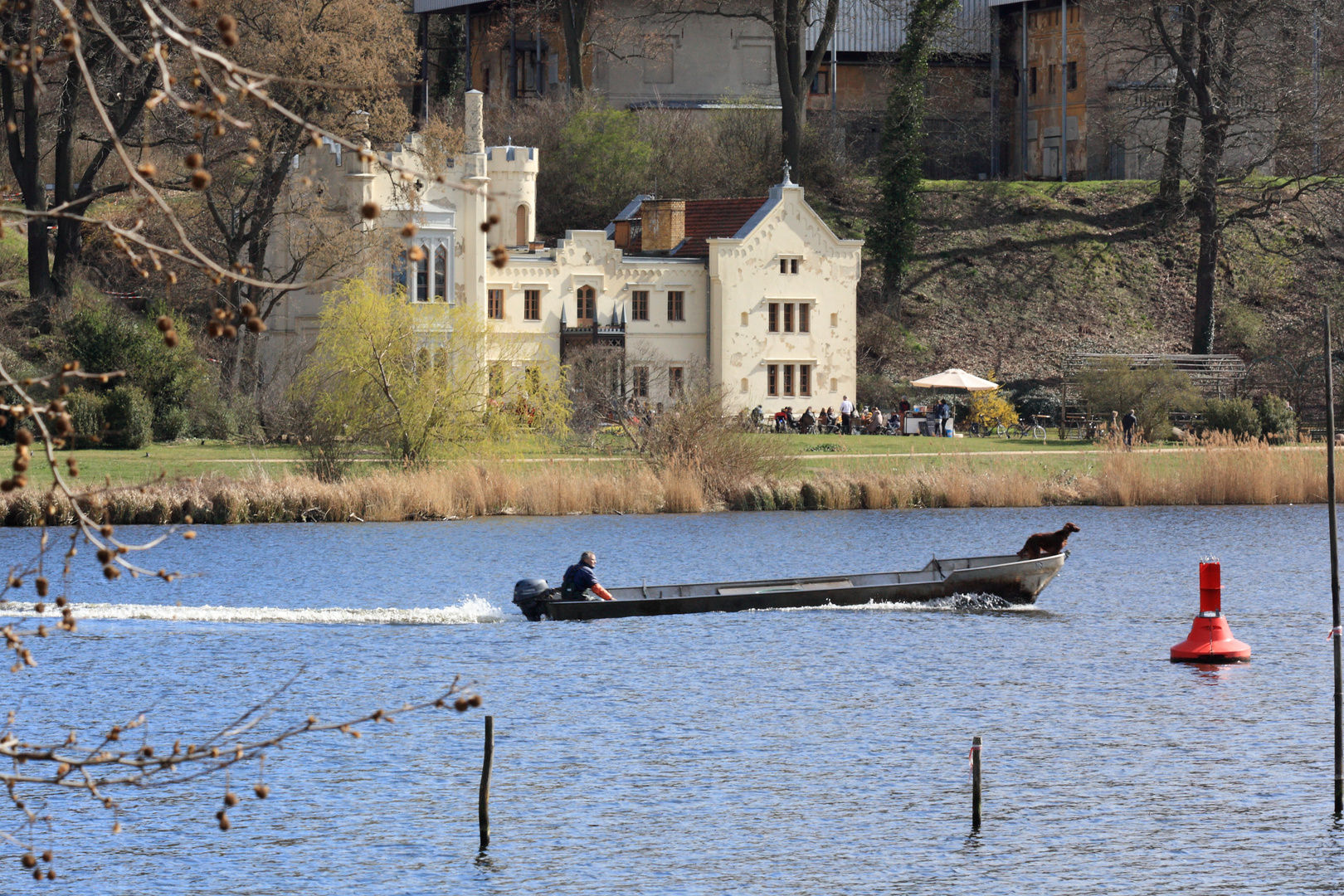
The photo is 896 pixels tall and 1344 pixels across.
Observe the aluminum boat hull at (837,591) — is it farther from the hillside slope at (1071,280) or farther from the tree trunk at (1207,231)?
the tree trunk at (1207,231)

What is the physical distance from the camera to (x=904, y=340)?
7962 centimetres

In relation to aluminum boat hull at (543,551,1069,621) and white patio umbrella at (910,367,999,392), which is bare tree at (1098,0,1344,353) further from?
aluminum boat hull at (543,551,1069,621)

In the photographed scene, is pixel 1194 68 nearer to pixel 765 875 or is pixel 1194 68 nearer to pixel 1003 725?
pixel 1003 725

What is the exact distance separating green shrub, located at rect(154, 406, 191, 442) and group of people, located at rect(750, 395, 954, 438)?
2020 cm

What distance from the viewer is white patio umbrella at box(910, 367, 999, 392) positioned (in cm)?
7006

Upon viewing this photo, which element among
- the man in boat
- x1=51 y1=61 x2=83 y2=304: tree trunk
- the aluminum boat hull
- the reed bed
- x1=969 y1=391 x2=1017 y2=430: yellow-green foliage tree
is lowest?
the aluminum boat hull

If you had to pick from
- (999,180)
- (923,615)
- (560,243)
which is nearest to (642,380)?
(560,243)

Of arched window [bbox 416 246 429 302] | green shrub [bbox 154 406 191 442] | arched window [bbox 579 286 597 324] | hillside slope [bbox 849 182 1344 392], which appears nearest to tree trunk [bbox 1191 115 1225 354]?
hillside slope [bbox 849 182 1344 392]

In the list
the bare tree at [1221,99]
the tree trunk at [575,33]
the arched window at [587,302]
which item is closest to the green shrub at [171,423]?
the arched window at [587,302]

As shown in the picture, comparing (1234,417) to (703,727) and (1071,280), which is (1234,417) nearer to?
(1071,280)

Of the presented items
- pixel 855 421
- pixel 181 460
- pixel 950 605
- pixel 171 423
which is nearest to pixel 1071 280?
pixel 855 421

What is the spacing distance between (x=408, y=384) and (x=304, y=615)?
1871 centimetres

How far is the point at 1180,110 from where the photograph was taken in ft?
253

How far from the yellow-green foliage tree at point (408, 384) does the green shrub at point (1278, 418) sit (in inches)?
1057
